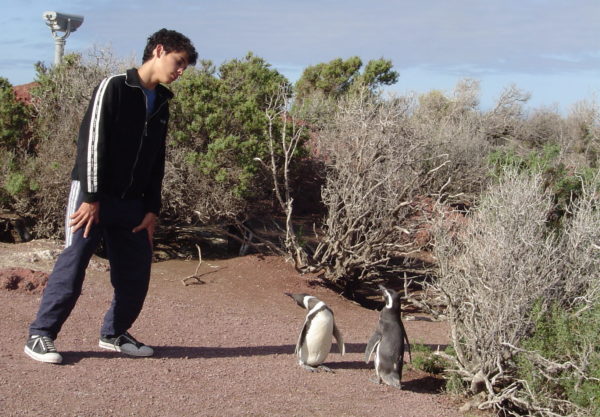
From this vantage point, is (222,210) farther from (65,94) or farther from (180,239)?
Result: (65,94)

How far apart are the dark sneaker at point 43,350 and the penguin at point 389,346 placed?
239 centimetres

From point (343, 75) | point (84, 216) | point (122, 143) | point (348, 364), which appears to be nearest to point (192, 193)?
point (348, 364)

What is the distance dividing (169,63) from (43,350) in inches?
82.5

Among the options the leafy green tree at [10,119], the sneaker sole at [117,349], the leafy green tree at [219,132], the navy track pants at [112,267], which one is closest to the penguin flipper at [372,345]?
the sneaker sole at [117,349]

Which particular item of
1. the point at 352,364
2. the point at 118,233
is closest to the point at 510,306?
the point at 352,364

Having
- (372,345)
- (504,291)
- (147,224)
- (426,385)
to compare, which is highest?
(147,224)

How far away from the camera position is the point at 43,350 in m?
4.88

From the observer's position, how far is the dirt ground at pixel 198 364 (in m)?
4.54

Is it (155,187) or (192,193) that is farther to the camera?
(192,193)

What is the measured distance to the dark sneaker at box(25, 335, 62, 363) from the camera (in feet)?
16.0

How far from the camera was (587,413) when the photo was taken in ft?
17.6

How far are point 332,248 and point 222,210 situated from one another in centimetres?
159

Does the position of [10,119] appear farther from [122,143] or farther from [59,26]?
[122,143]

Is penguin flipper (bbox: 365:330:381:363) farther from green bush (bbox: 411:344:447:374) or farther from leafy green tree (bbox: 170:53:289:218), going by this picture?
leafy green tree (bbox: 170:53:289:218)
